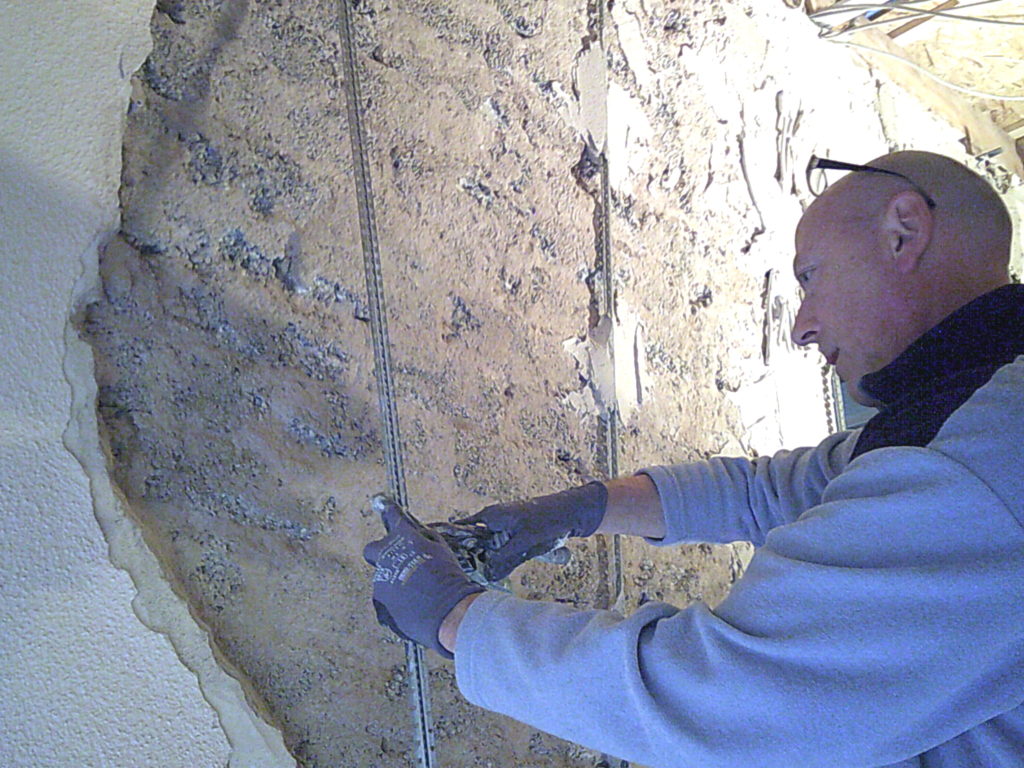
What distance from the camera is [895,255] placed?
3.11 ft

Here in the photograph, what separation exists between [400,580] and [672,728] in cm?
32

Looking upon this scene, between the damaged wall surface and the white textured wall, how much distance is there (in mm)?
34

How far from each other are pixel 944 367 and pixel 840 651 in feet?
1.31

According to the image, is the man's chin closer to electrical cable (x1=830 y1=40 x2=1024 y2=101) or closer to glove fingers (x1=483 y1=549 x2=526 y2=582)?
glove fingers (x1=483 y1=549 x2=526 y2=582)

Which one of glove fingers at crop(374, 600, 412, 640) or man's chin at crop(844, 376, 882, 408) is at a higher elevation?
man's chin at crop(844, 376, 882, 408)

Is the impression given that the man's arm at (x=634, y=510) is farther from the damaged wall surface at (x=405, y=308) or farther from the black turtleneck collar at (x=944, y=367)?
the black turtleneck collar at (x=944, y=367)

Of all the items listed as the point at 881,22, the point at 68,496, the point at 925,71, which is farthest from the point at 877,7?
the point at 68,496

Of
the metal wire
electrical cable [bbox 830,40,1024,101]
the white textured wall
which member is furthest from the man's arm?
electrical cable [bbox 830,40,1024,101]

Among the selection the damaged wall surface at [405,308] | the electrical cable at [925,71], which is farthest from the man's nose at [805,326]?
the electrical cable at [925,71]

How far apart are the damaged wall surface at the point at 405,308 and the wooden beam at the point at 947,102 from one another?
2.99 ft

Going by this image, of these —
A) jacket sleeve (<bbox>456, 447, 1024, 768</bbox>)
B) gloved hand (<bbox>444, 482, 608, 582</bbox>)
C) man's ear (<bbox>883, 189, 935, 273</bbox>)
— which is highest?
man's ear (<bbox>883, 189, 935, 273</bbox>)

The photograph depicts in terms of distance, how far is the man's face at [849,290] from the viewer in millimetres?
955

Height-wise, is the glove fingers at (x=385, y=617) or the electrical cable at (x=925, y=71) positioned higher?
the electrical cable at (x=925, y=71)

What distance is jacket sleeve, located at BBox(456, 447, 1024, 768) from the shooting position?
24.5 inches
